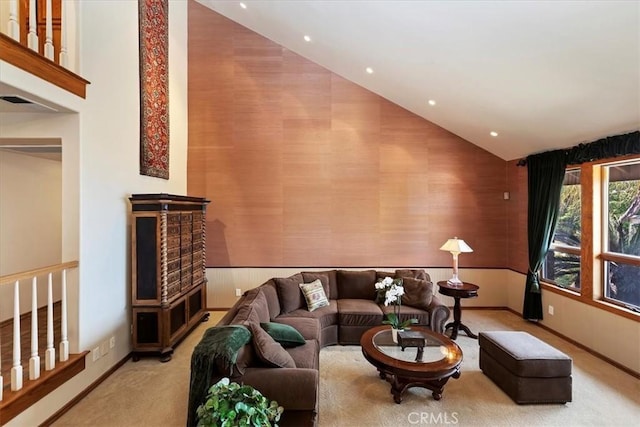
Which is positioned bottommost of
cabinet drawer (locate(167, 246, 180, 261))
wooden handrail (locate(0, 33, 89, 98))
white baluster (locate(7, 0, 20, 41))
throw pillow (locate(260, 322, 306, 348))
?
throw pillow (locate(260, 322, 306, 348))

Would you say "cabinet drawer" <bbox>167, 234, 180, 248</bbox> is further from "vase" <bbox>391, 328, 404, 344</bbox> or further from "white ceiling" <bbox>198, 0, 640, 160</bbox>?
"white ceiling" <bbox>198, 0, 640, 160</bbox>

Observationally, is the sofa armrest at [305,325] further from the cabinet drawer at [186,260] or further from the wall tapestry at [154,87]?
the wall tapestry at [154,87]

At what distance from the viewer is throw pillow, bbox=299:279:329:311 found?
13.6 feet

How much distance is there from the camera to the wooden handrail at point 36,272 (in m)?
2.16

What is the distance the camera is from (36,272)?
2.46 meters

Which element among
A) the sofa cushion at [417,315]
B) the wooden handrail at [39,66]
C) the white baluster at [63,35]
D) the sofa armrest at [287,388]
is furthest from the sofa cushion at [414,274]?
the white baluster at [63,35]

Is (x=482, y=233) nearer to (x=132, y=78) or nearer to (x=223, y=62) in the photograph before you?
(x=223, y=62)

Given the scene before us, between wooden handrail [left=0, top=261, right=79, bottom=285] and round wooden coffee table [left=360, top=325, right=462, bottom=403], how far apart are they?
2.86m

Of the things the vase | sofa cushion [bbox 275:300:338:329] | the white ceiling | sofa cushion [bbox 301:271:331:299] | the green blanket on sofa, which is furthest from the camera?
sofa cushion [bbox 301:271:331:299]

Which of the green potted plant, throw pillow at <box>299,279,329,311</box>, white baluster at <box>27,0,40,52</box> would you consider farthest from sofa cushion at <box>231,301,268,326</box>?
white baluster at <box>27,0,40,52</box>

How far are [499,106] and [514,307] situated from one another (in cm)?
349

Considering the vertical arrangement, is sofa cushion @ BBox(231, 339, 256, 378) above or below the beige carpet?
above

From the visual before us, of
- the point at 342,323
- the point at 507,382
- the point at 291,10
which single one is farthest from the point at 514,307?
the point at 291,10

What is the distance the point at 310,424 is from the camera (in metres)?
2.20
